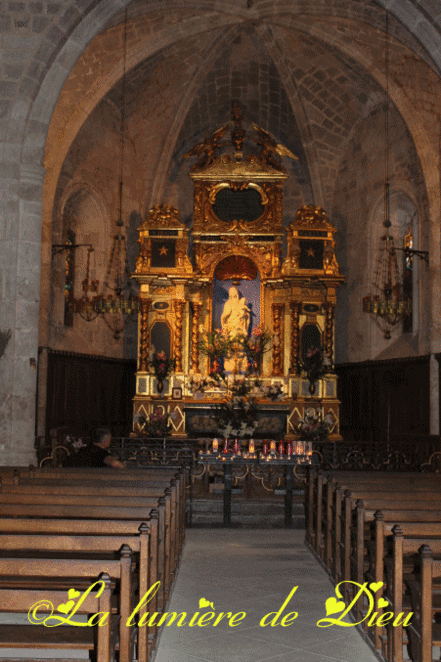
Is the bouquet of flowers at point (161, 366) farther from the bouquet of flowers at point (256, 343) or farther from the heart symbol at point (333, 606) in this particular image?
the heart symbol at point (333, 606)

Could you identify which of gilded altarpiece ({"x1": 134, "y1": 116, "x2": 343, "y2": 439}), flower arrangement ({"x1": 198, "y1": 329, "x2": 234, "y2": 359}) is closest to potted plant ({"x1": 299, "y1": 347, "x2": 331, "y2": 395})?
gilded altarpiece ({"x1": 134, "y1": 116, "x2": 343, "y2": 439})

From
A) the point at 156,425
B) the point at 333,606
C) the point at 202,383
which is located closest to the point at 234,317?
the point at 202,383

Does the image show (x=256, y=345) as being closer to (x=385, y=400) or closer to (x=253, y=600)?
(x=385, y=400)

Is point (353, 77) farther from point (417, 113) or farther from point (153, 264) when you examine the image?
point (153, 264)

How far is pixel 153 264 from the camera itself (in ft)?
63.3

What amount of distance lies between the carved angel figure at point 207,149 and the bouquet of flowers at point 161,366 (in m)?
5.30

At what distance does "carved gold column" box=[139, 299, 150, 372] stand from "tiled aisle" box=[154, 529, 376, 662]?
29.3 feet

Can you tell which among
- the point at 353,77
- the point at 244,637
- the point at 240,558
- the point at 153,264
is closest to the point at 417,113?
the point at 353,77

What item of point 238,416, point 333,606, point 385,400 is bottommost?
point 333,606

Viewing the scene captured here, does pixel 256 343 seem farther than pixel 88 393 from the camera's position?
Yes

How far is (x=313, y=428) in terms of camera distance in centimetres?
1653

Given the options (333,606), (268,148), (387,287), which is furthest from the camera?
(268,148)

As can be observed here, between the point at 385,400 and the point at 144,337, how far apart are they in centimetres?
621

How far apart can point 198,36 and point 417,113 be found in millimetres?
5743
